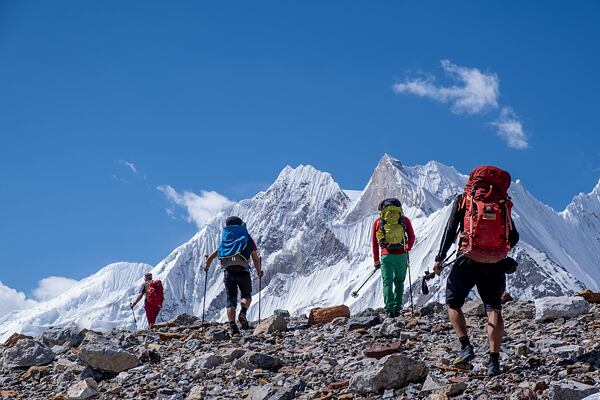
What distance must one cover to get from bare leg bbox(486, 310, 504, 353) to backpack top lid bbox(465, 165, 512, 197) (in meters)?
1.38

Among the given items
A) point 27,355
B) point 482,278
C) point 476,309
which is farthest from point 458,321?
point 27,355

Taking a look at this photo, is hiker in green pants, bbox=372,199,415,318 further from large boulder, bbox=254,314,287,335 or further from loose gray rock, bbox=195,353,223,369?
loose gray rock, bbox=195,353,223,369

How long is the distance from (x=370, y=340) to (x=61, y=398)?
4501 mm

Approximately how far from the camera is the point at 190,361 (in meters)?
10.9

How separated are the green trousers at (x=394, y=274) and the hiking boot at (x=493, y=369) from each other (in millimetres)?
5989

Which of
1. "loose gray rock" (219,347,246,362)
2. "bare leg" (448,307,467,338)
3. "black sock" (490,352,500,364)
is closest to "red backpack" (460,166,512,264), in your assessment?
"bare leg" (448,307,467,338)

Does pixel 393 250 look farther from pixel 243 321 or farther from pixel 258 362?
pixel 258 362

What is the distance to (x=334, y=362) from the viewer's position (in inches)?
388

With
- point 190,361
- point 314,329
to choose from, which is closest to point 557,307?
point 314,329

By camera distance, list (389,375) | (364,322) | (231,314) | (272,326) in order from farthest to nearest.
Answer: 1. (231,314)
2. (272,326)
3. (364,322)
4. (389,375)

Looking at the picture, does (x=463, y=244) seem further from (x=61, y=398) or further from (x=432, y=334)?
(x=61, y=398)

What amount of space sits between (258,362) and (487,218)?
3.73m

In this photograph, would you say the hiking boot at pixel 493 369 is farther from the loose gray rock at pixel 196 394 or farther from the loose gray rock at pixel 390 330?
the loose gray rock at pixel 196 394

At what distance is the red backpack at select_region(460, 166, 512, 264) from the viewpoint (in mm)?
8469
